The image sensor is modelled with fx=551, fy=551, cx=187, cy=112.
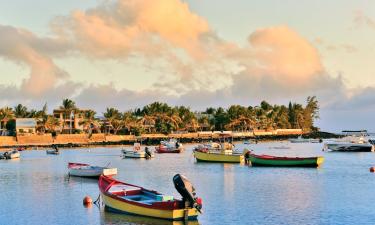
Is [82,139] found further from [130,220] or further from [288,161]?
[130,220]

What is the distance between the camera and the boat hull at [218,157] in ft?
270

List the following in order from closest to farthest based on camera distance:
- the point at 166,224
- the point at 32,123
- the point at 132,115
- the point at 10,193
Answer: the point at 166,224
the point at 10,193
the point at 32,123
the point at 132,115

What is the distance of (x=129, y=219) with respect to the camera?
35.6m

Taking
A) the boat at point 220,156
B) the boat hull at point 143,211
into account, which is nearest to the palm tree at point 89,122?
the boat at point 220,156

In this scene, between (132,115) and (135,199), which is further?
(132,115)

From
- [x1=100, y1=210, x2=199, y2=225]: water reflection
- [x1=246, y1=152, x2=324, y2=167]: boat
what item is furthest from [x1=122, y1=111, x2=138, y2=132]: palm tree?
[x1=100, y1=210, x2=199, y2=225]: water reflection

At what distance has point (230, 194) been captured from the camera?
4747 cm

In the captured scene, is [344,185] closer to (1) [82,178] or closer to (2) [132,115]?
(1) [82,178]

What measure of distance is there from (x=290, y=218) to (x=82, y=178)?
105 feet

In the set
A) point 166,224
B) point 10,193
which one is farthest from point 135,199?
point 10,193

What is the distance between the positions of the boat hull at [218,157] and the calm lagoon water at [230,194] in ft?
22.2

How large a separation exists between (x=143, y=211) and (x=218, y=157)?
1944 inches

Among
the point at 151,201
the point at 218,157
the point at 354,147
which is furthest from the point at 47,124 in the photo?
the point at 151,201

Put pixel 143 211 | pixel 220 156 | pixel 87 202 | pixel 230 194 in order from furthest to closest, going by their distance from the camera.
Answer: pixel 220 156 < pixel 230 194 < pixel 87 202 < pixel 143 211
